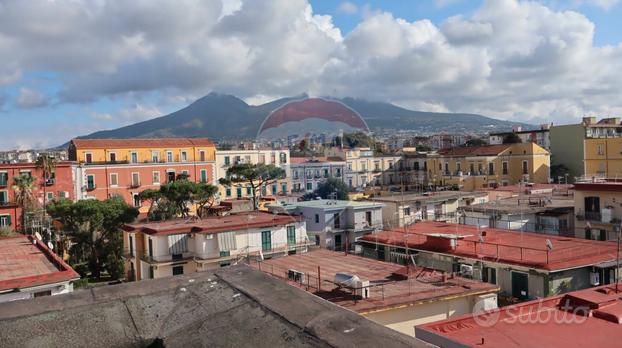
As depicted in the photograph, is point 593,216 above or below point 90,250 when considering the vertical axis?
above

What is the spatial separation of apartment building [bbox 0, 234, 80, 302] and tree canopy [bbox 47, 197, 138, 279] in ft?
38.9

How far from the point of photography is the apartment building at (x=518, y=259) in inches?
599

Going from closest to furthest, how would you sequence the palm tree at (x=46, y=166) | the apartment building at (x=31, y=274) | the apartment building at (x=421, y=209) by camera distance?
1. the apartment building at (x=31, y=274)
2. the apartment building at (x=421, y=209)
3. the palm tree at (x=46, y=166)

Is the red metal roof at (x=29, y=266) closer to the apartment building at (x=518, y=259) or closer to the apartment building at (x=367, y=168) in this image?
the apartment building at (x=518, y=259)

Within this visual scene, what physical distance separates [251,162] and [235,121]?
60891mm

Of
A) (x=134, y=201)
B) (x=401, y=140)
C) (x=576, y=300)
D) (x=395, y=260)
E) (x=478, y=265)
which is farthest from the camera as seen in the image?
(x=401, y=140)

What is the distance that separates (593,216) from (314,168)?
37305 millimetres

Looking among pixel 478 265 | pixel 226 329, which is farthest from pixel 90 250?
pixel 226 329

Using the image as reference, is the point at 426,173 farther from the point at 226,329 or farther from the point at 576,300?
the point at 226,329

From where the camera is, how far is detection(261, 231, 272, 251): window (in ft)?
80.6

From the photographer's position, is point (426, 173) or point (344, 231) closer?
point (344, 231)

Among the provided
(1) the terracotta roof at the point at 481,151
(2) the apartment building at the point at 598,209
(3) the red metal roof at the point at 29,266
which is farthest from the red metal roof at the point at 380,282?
(1) the terracotta roof at the point at 481,151

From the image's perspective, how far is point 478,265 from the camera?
16.6 metres

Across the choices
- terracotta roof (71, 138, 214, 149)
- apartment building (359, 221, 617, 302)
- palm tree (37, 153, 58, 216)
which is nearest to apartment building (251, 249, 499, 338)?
apartment building (359, 221, 617, 302)
